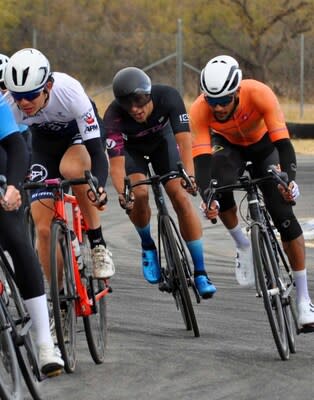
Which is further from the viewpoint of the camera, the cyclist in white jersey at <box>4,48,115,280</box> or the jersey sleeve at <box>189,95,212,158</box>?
the jersey sleeve at <box>189,95,212,158</box>

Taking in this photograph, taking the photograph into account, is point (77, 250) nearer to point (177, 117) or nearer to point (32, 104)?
point (32, 104)

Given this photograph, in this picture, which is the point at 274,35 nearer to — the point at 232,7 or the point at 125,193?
the point at 232,7

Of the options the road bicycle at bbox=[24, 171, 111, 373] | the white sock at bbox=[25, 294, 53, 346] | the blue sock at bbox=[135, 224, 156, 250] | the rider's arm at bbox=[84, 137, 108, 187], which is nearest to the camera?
the white sock at bbox=[25, 294, 53, 346]

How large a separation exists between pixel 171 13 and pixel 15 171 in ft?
146

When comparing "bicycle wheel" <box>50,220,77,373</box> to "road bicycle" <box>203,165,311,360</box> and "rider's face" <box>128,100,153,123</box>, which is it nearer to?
"road bicycle" <box>203,165,311,360</box>

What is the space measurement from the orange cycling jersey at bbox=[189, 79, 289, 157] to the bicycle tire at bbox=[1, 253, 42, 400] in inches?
102

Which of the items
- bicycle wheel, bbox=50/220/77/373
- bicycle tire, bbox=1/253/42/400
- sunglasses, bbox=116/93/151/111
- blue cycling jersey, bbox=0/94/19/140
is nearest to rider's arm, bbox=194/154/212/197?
sunglasses, bbox=116/93/151/111

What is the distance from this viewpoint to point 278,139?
368 inches

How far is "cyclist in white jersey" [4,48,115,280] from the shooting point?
27.5 feet

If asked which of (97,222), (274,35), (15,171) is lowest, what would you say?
(274,35)

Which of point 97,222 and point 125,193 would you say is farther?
point 125,193

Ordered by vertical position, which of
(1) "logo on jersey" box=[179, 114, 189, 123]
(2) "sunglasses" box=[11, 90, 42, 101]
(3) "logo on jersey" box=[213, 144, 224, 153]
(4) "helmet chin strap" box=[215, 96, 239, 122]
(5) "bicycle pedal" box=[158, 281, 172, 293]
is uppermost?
(2) "sunglasses" box=[11, 90, 42, 101]

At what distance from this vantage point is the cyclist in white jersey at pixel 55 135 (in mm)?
8391

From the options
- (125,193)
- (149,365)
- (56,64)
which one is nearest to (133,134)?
(125,193)
